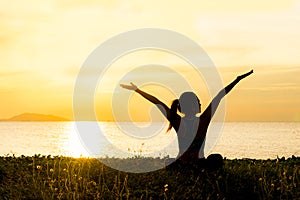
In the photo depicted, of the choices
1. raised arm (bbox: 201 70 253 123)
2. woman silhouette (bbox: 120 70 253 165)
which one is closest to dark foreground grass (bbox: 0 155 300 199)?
woman silhouette (bbox: 120 70 253 165)

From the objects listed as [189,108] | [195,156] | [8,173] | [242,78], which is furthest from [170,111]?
[8,173]

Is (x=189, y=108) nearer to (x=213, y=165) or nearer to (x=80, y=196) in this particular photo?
(x=213, y=165)

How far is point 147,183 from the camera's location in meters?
14.5

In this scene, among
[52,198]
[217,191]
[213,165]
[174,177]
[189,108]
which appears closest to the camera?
[52,198]

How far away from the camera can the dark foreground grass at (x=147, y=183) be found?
13359mm

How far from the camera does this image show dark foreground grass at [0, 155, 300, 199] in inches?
526

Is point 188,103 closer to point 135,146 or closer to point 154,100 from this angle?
point 154,100

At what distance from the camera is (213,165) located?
16438 mm

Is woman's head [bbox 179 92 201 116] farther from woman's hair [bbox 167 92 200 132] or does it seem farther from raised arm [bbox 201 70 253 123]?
raised arm [bbox 201 70 253 123]

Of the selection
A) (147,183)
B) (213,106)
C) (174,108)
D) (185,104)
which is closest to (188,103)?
(185,104)

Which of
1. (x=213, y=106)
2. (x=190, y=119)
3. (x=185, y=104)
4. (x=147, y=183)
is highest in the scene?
(x=185, y=104)

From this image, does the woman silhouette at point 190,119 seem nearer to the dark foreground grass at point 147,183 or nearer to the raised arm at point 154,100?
the raised arm at point 154,100

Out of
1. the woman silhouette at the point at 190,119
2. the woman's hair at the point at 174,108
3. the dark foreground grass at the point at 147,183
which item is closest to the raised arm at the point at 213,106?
the woman silhouette at the point at 190,119

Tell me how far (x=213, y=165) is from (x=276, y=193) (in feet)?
8.93
